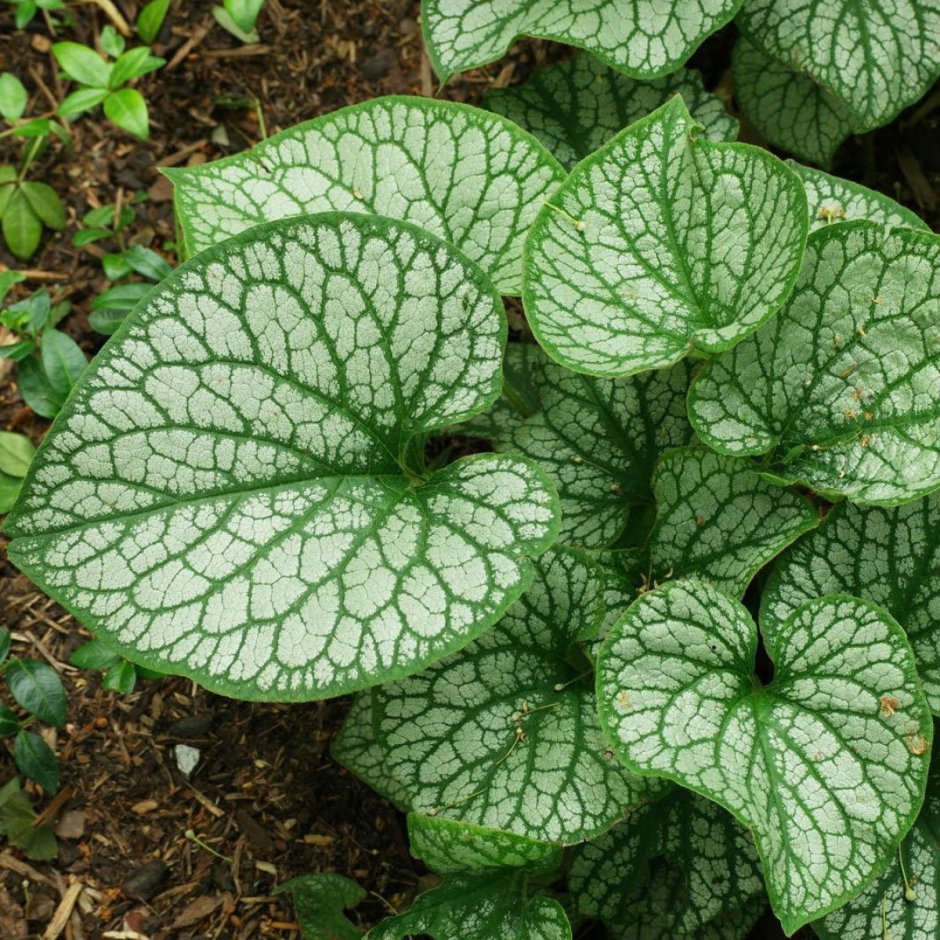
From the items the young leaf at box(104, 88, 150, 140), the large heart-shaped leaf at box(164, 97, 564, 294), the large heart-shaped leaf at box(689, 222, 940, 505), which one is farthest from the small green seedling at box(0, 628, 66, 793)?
the large heart-shaped leaf at box(689, 222, 940, 505)

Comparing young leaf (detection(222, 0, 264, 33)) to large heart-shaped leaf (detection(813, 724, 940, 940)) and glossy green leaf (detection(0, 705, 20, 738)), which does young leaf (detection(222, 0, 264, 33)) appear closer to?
glossy green leaf (detection(0, 705, 20, 738))

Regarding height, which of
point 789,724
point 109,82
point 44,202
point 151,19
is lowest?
point 789,724

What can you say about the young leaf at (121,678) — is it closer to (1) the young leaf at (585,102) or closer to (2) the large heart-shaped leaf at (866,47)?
(1) the young leaf at (585,102)

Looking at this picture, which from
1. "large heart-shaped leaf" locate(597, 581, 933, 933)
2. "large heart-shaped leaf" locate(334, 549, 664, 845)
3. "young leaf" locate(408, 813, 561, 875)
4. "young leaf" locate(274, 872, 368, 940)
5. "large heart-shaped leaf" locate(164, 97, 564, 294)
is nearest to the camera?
"large heart-shaped leaf" locate(597, 581, 933, 933)

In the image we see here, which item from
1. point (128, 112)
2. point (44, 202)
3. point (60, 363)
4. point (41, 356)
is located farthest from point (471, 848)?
point (44, 202)

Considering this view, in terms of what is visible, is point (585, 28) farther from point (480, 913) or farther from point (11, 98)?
point (480, 913)

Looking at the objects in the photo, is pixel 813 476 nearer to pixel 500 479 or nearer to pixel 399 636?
pixel 500 479

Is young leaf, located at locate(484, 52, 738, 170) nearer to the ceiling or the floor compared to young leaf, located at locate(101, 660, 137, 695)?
nearer to the ceiling
